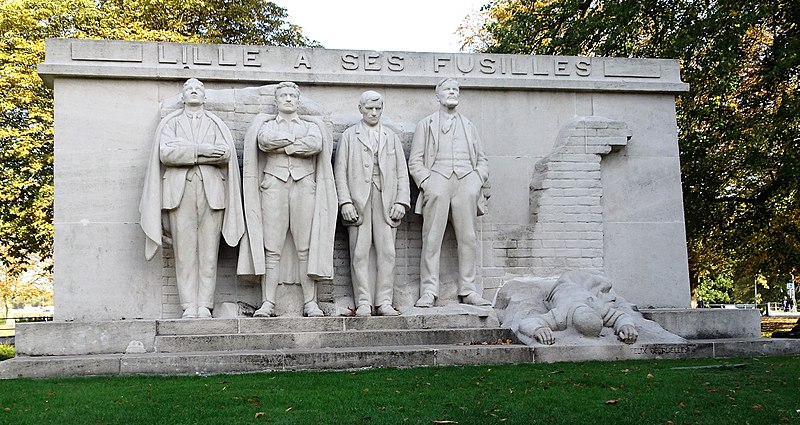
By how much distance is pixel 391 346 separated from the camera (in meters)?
9.05

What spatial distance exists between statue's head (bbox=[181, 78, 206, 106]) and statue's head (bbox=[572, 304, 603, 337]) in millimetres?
4731

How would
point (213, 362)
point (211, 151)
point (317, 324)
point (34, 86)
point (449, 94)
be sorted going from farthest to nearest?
point (34, 86) → point (449, 94) → point (211, 151) → point (317, 324) → point (213, 362)

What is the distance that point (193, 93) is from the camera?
32.2 feet

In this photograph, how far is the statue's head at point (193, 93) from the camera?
9797mm

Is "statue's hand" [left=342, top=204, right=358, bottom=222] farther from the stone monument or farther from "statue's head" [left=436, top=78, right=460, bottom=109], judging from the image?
"statue's head" [left=436, top=78, right=460, bottom=109]

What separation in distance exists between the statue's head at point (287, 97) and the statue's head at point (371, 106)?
0.79 m

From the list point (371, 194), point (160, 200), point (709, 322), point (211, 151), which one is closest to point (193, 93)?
point (211, 151)

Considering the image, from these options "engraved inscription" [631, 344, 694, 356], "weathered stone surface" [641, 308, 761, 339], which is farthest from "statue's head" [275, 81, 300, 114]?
"weathered stone surface" [641, 308, 761, 339]

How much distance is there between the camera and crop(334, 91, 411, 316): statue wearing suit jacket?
1007 cm

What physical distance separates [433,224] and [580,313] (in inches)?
86.5

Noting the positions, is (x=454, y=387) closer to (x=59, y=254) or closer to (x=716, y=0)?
(x=59, y=254)

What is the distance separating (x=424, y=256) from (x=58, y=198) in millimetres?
4279

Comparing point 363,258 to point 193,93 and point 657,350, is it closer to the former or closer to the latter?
point 193,93

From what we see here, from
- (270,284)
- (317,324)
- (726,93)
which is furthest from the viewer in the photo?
(726,93)
